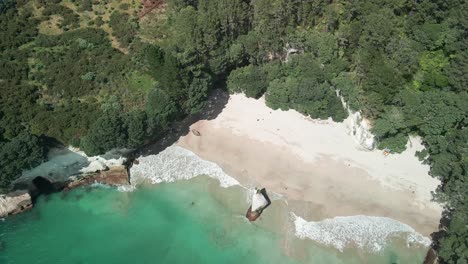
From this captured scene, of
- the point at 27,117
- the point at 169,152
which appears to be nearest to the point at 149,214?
the point at 169,152

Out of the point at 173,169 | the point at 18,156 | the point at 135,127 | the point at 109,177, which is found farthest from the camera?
the point at 173,169

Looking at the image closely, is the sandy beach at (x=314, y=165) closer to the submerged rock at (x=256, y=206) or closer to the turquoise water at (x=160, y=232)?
the submerged rock at (x=256, y=206)

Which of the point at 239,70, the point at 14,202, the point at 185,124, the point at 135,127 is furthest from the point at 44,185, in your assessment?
the point at 239,70

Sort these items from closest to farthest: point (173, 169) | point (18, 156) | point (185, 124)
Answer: point (18, 156) < point (173, 169) < point (185, 124)

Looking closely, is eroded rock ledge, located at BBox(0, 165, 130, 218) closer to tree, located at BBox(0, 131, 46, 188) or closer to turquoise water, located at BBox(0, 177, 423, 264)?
turquoise water, located at BBox(0, 177, 423, 264)

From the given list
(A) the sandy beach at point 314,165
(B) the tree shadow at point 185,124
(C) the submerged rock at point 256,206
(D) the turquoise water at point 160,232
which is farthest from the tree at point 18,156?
(C) the submerged rock at point 256,206

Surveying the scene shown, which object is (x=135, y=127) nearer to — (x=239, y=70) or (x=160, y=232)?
(x=160, y=232)

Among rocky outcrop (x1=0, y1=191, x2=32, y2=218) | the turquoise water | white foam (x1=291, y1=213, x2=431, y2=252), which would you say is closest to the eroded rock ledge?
rocky outcrop (x1=0, y1=191, x2=32, y2=218)

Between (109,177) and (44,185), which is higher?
(109,177)
